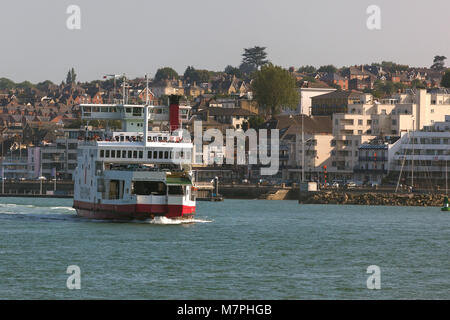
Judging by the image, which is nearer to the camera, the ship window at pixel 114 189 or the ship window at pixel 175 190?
the ship window at pixel 175 190

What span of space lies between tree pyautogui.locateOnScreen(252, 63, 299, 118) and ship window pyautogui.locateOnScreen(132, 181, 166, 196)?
120 meters

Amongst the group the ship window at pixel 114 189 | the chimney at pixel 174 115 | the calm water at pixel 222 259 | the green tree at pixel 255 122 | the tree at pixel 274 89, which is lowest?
the calm water at pixel 222 259

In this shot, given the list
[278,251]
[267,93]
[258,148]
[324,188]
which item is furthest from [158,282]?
[267,93]

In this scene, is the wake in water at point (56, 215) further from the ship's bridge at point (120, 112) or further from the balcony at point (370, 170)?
the balcony at point (370, 170)

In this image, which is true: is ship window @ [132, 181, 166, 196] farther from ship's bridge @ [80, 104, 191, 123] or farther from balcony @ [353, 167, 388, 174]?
balcony @ [353, 167, 388, 174]

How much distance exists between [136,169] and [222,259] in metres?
20.1

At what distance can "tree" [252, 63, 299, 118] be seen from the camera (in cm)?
19088

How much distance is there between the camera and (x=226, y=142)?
18212 cm

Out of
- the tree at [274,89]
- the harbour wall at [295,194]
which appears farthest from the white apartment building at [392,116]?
the tree at [274,89]

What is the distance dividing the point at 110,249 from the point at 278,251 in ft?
28.5

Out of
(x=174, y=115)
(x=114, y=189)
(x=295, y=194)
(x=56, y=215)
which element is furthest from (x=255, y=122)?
(x=114, y=189)

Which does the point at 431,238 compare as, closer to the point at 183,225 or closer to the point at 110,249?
the point at 183,225

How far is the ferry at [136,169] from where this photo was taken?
71.1m

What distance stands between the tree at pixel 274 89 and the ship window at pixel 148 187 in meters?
120
